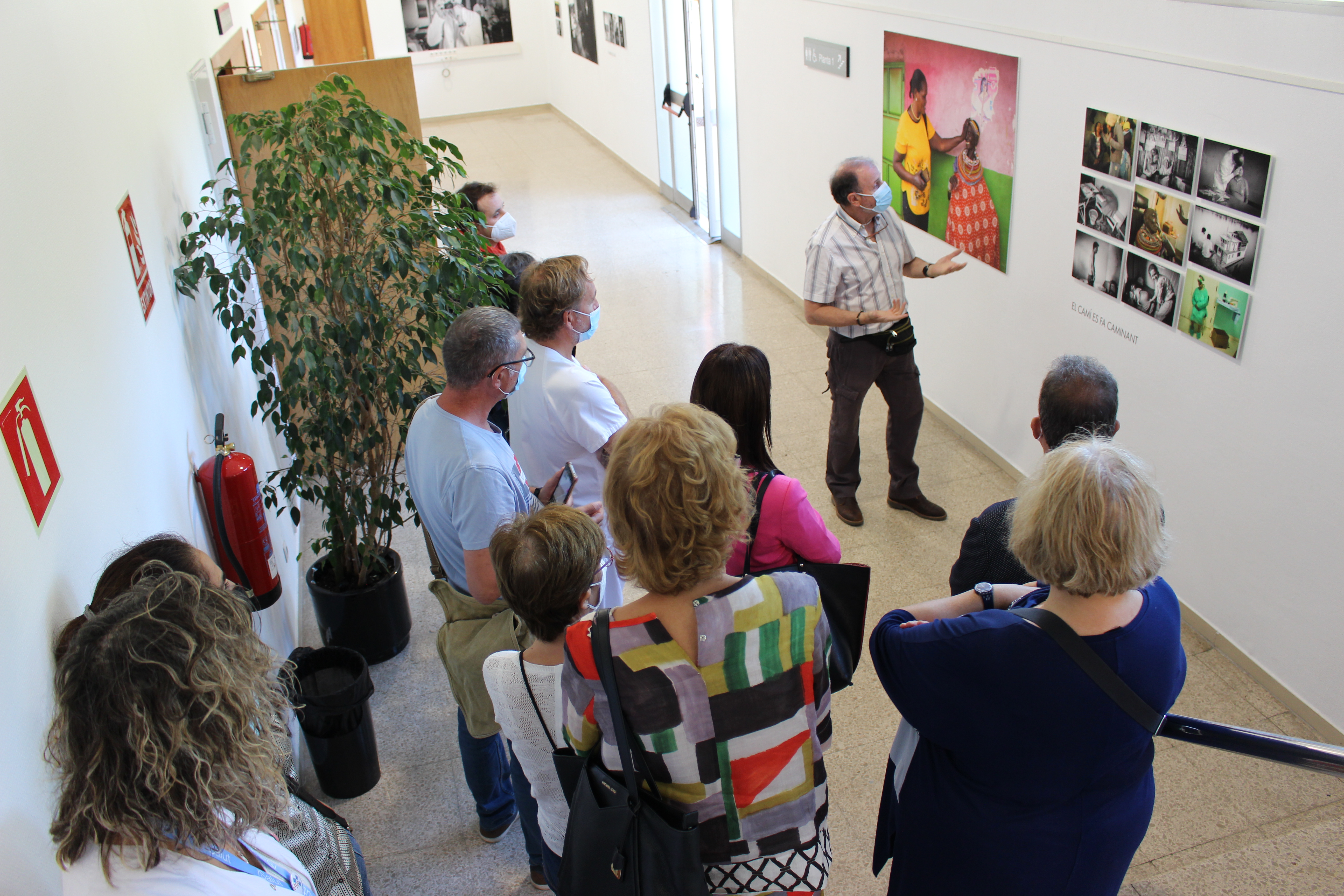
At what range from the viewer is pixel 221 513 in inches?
110

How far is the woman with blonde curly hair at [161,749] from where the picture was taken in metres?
1.23

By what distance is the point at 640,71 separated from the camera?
11000mm

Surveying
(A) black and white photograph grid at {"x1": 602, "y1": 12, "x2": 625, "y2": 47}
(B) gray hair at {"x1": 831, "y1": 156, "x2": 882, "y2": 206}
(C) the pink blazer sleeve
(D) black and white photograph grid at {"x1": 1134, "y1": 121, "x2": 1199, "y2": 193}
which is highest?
(A) black and white photograph grid at {"x1": 602, "y1": 12, "x2": 625, "y2": 47}

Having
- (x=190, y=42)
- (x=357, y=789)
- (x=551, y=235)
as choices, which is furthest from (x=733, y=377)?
(x=551, y=235)

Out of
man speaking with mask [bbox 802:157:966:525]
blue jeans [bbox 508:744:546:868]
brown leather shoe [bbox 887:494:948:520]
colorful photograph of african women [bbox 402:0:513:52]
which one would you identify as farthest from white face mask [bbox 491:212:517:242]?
colorful photograph of african women [bbox 402:0:513:52]

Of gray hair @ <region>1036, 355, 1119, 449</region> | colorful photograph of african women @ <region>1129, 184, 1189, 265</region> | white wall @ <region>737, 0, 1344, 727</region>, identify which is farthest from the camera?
colorful photograph of african women @ <region>1129, 184, 1189, 265</region>

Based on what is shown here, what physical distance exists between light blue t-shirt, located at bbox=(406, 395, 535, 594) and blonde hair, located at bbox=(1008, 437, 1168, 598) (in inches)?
55.2

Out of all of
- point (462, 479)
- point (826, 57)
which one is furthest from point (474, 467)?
point (826, 57)

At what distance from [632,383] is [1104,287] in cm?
317

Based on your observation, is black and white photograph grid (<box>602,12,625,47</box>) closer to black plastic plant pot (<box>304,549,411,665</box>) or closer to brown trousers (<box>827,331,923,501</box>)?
brown trousers (<box>827,331,923,501</box>)

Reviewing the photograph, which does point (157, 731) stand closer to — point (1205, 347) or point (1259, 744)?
point (1259, 744)

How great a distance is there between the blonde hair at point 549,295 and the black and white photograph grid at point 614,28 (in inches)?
367

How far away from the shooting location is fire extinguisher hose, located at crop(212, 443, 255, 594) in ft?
9.16

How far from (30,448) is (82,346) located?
0.52 metres
